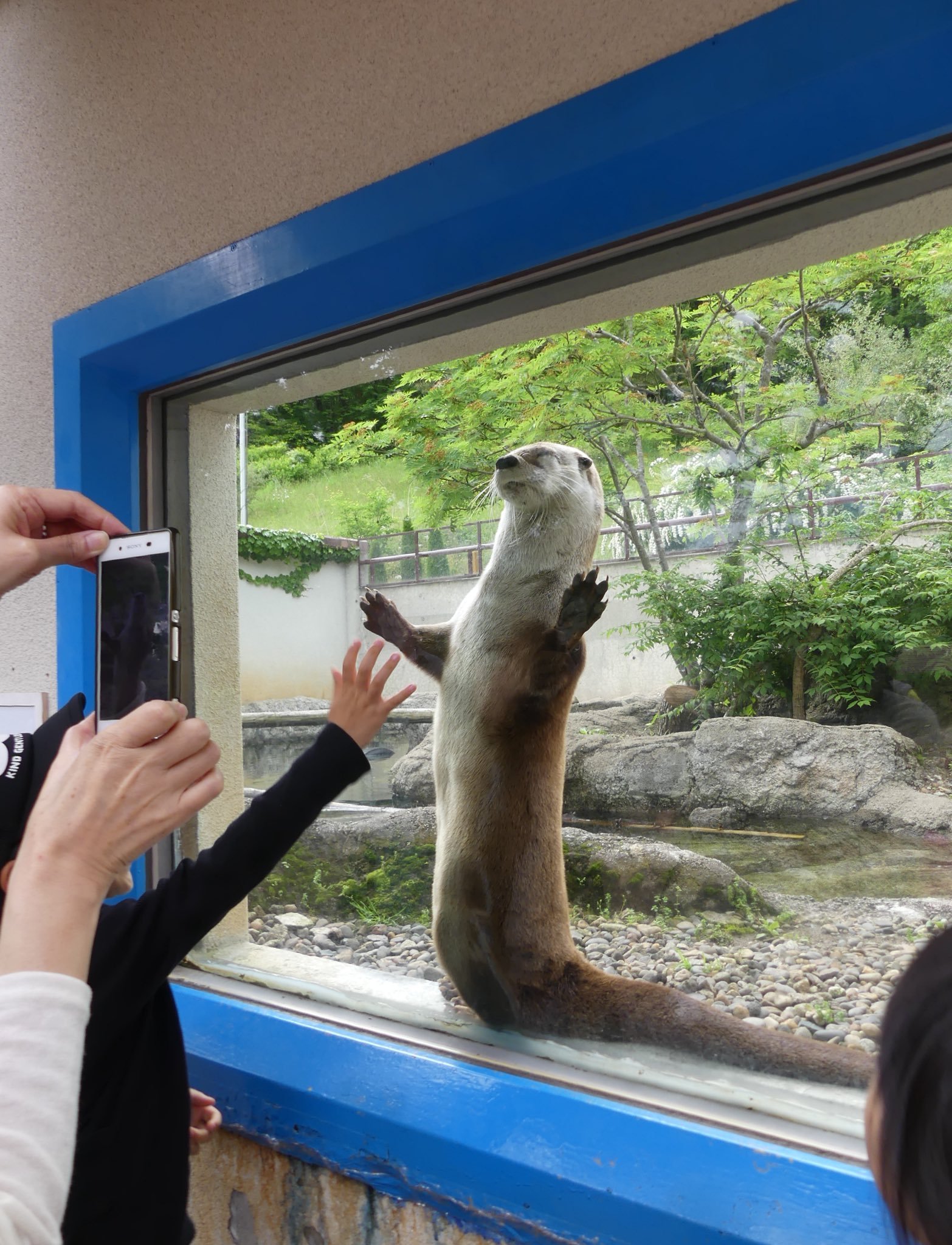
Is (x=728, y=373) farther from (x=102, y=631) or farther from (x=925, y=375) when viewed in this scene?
(x=102, y=631)

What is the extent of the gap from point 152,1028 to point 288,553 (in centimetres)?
100

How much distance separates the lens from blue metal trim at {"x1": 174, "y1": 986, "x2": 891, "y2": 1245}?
1004 mm

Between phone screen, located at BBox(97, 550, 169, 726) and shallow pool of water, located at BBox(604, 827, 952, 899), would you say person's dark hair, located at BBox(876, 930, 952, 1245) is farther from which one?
phone screen, located at BBox(97, 550, 169, 726)

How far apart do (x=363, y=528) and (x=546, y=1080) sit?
3.38 ft

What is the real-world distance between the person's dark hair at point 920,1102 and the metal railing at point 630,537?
Result: 2.41 ft

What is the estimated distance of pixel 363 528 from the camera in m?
1.70

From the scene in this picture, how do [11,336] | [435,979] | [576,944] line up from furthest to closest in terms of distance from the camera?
[11,336] < [435,979] < [576,944]

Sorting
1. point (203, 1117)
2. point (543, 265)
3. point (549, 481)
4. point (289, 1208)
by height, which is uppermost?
point (543, 265)

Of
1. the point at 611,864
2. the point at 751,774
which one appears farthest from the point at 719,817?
the point at 611,864

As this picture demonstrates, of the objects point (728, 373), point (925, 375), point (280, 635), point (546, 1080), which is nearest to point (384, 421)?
point (280, 635)

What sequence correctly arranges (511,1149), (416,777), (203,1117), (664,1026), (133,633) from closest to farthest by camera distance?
1. (133,633)
2. (511,1149)
3. (664,1026)
4. (203,1117)
5. (416,777)

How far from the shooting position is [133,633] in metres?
1.05

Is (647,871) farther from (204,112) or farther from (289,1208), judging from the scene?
(204,112)

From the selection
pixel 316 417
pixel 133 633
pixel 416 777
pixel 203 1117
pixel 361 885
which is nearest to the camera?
pixel 133 633
